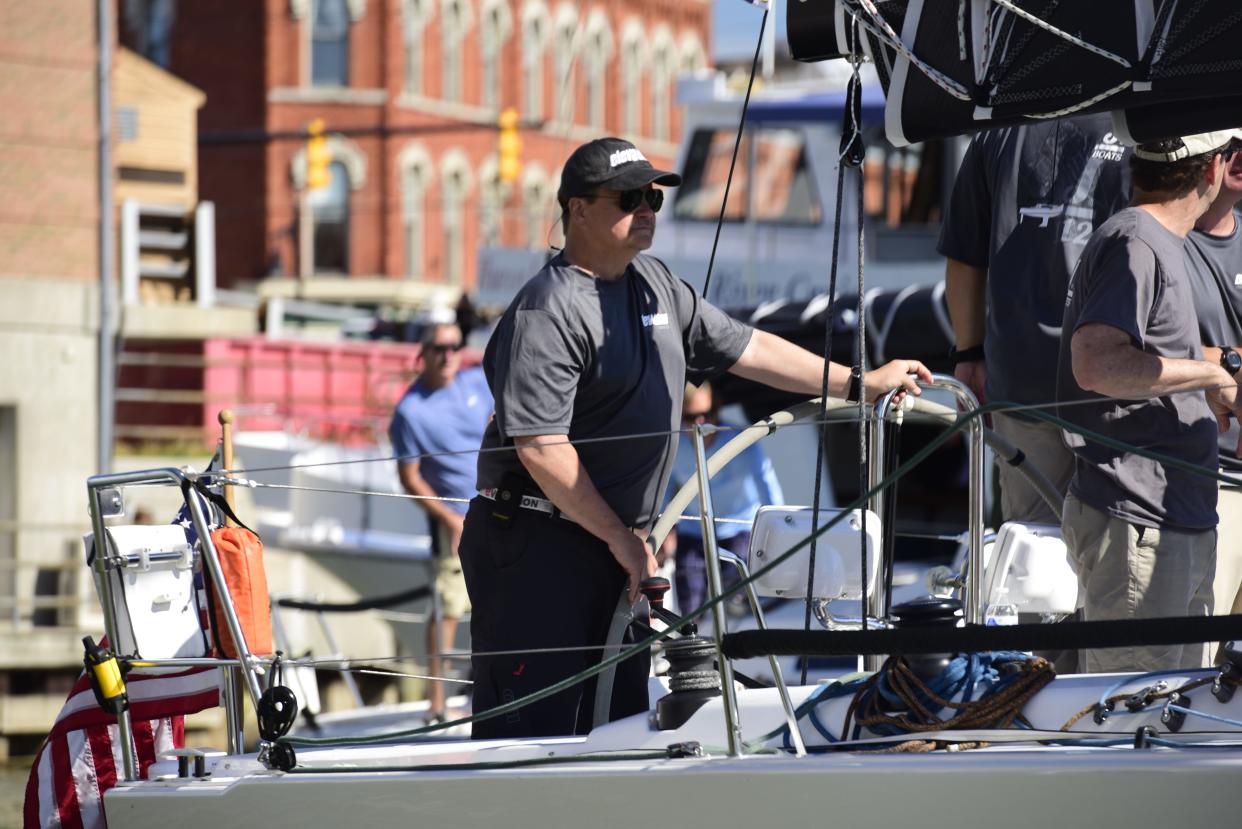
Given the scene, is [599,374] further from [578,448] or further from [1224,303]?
[1224,303]

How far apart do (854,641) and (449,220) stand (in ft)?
109

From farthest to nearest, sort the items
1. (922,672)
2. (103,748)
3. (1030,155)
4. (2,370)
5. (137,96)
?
(137,96) → (2,370) → (1030,155) → (103,748) → (922,672)

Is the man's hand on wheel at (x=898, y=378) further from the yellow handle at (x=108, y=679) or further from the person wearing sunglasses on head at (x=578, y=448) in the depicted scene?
the yellow handle at (x=108, y=679)

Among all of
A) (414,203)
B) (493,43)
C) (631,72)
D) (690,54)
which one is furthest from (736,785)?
(690,54)

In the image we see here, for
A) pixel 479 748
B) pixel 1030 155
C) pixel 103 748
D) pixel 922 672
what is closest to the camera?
pixel 922 672

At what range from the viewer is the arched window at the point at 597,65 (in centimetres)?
3831

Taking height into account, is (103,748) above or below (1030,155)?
below

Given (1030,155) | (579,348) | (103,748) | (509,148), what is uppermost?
(509,148)

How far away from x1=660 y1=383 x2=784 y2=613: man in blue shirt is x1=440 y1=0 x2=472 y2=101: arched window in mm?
28442

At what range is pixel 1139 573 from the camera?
362cm

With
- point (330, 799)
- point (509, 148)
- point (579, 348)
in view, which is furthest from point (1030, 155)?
point (509, 148)

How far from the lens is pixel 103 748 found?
3.77 m

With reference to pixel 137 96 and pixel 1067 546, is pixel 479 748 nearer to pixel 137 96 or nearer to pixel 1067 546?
pixel 1067 546

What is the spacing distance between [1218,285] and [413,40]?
3186 centimetres
